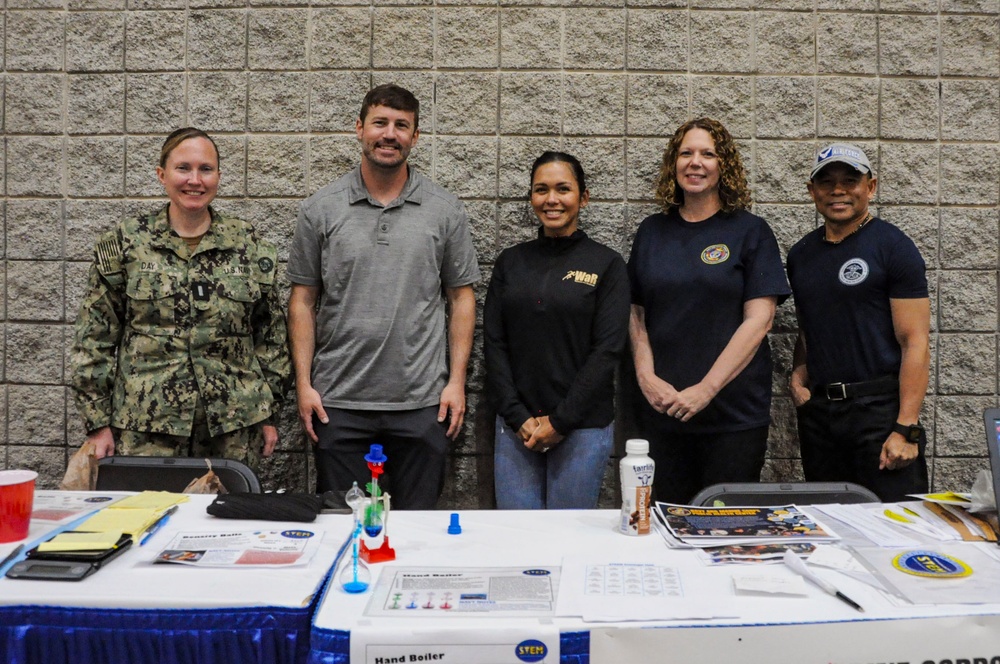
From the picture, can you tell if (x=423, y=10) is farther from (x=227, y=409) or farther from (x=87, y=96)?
(x=227, y=409)

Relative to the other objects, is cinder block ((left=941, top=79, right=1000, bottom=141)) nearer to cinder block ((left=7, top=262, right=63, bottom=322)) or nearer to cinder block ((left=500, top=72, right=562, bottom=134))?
cinder block ((left=500, top=72, right=562, bottom=134))

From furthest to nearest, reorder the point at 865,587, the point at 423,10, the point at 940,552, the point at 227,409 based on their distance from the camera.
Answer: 1. the point at 423,10
2. the point at 227,409
3. the point at 940,552
4. the point at 865,587

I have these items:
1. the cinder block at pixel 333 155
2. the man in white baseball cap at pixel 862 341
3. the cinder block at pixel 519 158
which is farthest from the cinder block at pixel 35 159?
the man in white baseball cap at pixel 862 341

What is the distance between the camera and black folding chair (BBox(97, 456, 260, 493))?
7.84 ft

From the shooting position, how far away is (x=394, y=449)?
3.00m

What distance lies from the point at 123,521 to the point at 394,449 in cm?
127

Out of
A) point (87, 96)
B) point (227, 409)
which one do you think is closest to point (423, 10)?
point (87, 96)

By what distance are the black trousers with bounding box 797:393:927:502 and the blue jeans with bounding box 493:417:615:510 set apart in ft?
2.49

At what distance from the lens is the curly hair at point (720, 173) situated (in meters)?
3.03

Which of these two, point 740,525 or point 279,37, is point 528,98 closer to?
point 279,37

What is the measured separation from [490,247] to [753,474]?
137cm

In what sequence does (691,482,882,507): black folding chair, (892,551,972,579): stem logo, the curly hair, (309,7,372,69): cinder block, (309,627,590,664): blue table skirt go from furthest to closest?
(309,7,372,69): cinder block, the curly hair, (691,482,882,507): black folding chair, (892,551,972,579): stem logo, (309,627,590,664): blue table skirt

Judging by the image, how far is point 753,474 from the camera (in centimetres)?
296

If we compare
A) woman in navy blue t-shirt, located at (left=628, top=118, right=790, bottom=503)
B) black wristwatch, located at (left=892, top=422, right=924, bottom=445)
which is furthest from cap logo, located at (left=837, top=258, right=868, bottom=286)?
black wristwatch, located at (left=892, top=422, right=924, bottom=445)
